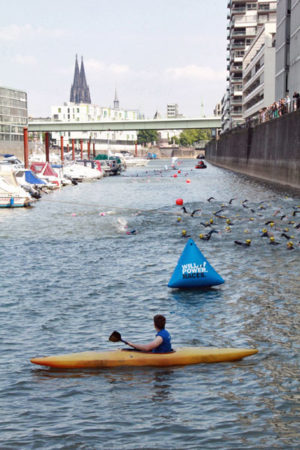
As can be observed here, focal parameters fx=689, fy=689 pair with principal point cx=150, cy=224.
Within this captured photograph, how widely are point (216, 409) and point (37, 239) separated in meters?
20.9

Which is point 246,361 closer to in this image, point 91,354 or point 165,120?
point 91,354

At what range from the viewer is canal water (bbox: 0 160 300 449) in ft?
33.3

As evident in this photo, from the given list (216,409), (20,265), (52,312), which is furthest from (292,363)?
(20,265)

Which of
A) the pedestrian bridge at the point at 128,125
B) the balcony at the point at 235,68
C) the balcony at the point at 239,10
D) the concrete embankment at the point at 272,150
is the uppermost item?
the balcony at the point at 239,10

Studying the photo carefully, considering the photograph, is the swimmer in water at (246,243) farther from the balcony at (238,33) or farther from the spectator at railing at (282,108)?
the balcony at (238,33)

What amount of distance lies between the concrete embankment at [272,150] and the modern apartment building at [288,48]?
659 centimetres

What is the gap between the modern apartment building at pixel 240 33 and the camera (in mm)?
150375

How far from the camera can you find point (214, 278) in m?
19.2

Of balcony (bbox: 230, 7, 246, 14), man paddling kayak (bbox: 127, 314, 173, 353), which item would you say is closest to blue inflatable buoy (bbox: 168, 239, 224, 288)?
man paddling kayak (bbox: 127, 314, 173, 353)

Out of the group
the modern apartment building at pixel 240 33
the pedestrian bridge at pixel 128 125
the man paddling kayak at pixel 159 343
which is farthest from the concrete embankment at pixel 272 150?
the modern apartment building at pixel 240 33

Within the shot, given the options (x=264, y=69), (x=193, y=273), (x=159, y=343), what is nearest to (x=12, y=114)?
(x=264, y=69)

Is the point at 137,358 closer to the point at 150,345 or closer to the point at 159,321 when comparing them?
the point at 150,345

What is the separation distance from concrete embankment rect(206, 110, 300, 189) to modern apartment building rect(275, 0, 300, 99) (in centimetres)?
659

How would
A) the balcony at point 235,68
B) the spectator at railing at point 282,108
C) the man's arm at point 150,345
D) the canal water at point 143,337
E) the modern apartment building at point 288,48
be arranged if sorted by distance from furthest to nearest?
1. the balcony at point 235,68
2. the modern apartment building at point 288,48
3. the spectator at railing at point 282,108
4. the man's arm at point 150,345
5. the canal water at point 143,337
